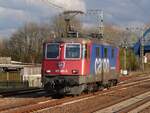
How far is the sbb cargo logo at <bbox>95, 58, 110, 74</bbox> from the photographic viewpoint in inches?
1046

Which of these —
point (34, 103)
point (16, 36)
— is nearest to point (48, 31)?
point (16, 36)

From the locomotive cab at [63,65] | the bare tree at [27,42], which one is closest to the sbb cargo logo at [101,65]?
the locomotive cab at [63,65]

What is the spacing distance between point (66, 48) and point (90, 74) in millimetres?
2351

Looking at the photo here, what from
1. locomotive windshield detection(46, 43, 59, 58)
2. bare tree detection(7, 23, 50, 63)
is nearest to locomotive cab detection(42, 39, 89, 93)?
locomotive windshield detection(46, 43, 59, 58)

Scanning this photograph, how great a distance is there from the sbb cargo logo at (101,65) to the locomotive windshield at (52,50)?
10.8 ft

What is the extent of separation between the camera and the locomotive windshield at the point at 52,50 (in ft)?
78.5

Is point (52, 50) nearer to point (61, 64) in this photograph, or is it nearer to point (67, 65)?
point (61, 64)

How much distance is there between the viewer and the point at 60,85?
77.2 ft

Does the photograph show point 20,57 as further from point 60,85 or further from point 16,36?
point 60,85

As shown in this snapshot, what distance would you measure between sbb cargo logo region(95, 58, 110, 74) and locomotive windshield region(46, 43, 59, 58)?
3.29m

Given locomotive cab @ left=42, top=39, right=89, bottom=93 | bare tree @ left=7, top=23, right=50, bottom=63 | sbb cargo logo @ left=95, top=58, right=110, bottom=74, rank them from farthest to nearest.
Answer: bare tree @ left=7, top=23, right=50, bottom=63
sbb cargo logo @ left=95, top=58, right=110, bottom=74
locomotive cab @ left=42, top=39, right=89, bottom=93

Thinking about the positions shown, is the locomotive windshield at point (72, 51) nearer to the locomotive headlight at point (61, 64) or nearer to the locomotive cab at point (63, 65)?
the locomotive cab at point (63, 65)

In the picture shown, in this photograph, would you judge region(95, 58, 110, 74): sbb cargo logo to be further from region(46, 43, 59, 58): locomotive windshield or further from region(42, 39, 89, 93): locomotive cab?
region(46, 43, 59, 58): locomotive windshield

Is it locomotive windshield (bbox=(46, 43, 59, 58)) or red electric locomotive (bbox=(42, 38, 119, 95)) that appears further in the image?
locomotive windshield (bbox=(46, 43, 59, 58))
